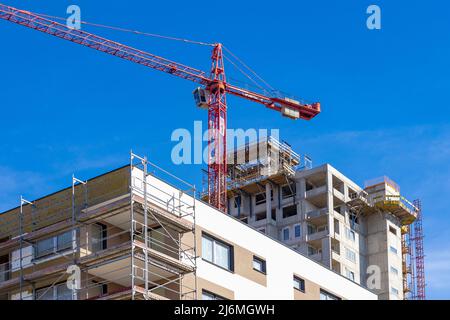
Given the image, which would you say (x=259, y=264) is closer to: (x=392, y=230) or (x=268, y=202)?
(x=268, y=202)

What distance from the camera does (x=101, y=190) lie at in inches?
1854

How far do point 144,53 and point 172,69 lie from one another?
4.77 metres

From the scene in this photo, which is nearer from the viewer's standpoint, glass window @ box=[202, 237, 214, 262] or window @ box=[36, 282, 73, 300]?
window @ box=[36, 282, 73, 300]

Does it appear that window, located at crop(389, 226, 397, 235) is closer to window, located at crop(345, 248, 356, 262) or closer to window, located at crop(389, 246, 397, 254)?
window, located at crop(389, 246, 397, 254)

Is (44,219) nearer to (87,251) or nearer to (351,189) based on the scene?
(87,251)

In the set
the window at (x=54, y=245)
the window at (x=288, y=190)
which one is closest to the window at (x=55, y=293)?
the window at (x=54, y=245)

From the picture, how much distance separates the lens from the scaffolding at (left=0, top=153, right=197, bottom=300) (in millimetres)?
45000

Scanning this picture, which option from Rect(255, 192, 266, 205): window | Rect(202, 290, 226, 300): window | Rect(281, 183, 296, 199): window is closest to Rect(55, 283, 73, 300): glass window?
Rect(202, 290, 226, 300): window

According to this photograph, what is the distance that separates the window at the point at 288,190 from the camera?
401 feet

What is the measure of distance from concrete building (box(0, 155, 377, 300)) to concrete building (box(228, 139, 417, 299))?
65444 mm

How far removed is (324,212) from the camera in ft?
387

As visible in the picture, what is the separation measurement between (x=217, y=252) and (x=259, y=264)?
156 inches
